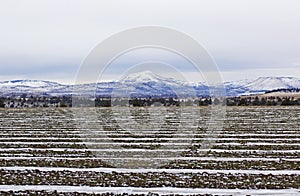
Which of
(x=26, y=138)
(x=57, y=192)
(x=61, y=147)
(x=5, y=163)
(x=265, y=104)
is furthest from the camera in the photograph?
(x=265, y=104)

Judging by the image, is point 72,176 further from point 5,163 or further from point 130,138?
point 130,138

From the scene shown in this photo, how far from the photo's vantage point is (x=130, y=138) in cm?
2195

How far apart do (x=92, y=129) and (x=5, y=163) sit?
11.6 m

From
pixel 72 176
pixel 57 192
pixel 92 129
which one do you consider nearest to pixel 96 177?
pixel 72 176

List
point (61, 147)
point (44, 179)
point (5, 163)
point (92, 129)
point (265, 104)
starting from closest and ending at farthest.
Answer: point (44, 179) → point (5, 163) → point (61, 147) → point (92, 129) → point (265, 104)

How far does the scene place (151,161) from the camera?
1520cm

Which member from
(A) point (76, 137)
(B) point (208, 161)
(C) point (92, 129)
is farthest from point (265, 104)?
(B) point (208, 161)

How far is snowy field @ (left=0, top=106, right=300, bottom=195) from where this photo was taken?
11289 millimetres

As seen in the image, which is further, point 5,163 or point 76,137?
point 76,137

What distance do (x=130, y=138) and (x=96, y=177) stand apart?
9.48m

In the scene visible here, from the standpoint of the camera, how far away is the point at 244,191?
1084cm

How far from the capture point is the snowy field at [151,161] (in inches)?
444

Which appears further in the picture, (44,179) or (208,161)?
(208,161)

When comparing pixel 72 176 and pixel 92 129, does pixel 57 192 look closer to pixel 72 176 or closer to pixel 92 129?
pixel 72 176
